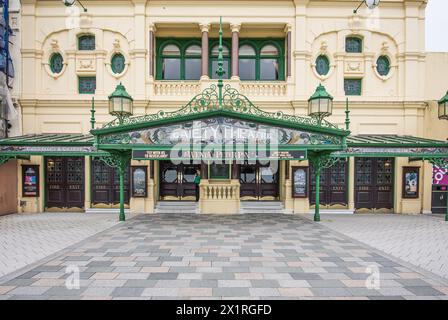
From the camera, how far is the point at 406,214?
43.4 feet

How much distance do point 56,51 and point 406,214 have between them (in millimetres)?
19696

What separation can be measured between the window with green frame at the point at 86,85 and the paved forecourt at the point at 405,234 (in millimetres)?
13175

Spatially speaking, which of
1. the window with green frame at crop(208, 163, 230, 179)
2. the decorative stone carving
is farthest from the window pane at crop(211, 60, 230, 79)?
the decorative stone carving

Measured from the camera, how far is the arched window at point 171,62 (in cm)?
1505

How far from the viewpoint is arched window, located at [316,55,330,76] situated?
1417 cm

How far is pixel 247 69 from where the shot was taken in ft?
49.6

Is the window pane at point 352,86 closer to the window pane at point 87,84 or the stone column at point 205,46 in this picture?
the stone column at point 205,46

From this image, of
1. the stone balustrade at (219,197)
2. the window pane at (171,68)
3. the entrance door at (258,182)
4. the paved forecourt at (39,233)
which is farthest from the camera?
the window pane at (171,68)

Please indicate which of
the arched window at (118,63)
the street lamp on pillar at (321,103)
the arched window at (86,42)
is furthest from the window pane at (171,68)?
the street lamp on pillar at (321,103)

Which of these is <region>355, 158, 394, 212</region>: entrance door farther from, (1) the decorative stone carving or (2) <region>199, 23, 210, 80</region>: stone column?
(2) <region>199, 23, 210, 80</region>: stone column

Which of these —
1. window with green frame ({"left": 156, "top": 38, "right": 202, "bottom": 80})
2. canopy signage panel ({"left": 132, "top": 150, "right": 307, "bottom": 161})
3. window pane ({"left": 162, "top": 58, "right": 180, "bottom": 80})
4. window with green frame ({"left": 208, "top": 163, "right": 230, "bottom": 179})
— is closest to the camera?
canopy signage panel ({"left": 132, "top": 150, "right": 307, "bottom": 161})

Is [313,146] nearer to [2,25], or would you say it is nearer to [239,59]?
[239,59]

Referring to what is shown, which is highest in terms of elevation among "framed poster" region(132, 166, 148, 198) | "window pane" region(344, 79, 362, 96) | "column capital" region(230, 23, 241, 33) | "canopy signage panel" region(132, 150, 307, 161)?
"column capital" region(230, 23, 241, 33)

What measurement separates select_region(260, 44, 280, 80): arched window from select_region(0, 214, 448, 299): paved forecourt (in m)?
9.68
